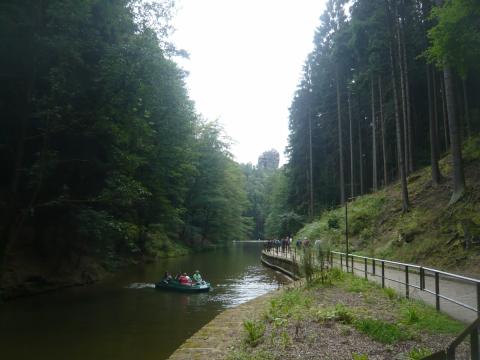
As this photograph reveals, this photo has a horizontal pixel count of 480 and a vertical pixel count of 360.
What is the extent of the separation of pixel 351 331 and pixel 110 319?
1018cm

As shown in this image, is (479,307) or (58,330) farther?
(58,330)

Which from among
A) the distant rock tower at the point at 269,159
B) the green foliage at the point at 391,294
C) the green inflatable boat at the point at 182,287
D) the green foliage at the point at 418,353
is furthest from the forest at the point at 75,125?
the distant rock tower at the point at 269,159

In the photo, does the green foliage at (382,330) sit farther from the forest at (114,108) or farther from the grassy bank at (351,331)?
the forest at (114,108)

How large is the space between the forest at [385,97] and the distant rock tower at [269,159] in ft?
359

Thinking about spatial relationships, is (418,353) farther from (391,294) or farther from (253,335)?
(391,294)

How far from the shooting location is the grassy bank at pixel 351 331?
23.1ft

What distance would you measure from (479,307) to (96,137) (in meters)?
17.4

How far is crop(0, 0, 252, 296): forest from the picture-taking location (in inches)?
610

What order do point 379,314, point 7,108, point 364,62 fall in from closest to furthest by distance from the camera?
point 379,314, point 7,108, point 364,62

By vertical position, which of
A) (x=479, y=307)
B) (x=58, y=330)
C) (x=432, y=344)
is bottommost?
(x=58, y=330)

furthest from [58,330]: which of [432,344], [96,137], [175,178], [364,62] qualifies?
[364,62]

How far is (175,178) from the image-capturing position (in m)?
37.7

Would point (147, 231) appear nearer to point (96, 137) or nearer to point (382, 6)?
point (96, 137)

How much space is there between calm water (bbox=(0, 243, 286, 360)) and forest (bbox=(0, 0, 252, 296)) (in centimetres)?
231
